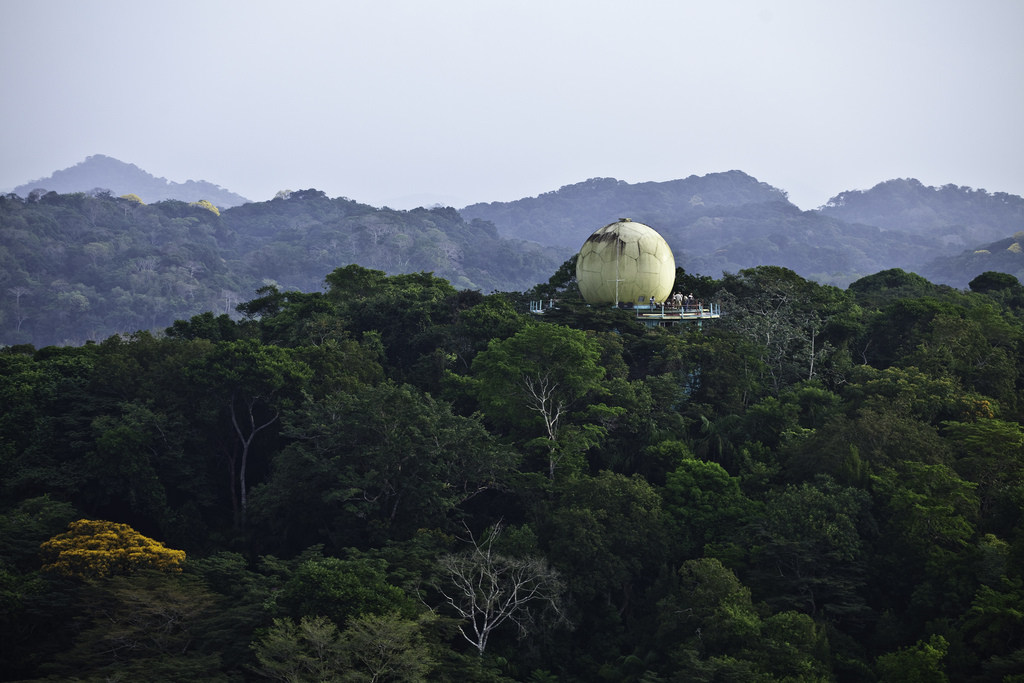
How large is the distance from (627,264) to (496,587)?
1906 centimetres

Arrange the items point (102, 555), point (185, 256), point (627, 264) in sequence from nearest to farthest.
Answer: point (102, 555)
point (627, 264)
point (185, 256)

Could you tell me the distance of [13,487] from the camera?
25109mm

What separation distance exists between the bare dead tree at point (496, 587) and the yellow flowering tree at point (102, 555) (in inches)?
299

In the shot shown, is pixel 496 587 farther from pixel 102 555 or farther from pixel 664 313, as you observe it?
pixel 664 313

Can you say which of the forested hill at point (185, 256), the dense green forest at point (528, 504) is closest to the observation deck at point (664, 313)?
the dense green forest at point (528, 504)

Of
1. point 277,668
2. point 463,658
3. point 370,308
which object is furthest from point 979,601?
point 370,308

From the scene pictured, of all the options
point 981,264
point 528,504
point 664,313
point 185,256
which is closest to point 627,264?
point 664,313

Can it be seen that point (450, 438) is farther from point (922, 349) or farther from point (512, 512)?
point (922, 349)

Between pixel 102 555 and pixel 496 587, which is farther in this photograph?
pixel 102 555

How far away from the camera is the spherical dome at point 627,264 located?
114 ft

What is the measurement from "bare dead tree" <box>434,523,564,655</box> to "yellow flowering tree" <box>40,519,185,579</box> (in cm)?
759

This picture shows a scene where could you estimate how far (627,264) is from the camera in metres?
34.8

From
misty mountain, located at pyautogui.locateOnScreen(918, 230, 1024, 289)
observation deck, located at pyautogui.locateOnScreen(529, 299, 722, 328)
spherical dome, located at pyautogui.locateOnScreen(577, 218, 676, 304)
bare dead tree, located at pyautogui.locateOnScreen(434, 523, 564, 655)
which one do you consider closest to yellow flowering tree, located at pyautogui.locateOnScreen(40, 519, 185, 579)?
bare dead tree, located at pyautogui.locateOnScreen(434, 523, 564, 655)

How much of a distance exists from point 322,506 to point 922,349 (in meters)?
23.7
